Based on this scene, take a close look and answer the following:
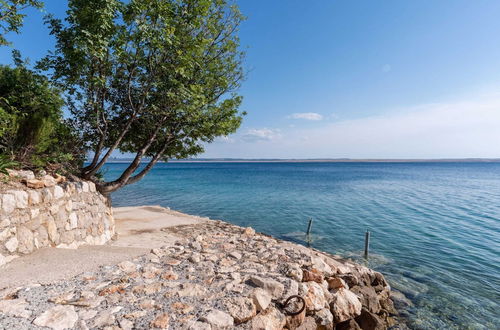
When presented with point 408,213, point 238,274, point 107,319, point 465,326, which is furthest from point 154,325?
point 408,213

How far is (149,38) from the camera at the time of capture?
818 cm

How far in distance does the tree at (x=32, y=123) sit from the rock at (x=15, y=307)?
4.83 metres

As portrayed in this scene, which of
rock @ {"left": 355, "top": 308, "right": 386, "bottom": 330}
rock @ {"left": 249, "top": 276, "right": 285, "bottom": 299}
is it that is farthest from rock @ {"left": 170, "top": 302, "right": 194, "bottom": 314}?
rock @ {"left": 355, "top": 308, "right": 386, "bottom": 330}

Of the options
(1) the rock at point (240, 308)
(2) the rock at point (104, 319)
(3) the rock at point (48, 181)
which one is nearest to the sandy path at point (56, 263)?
(3) the rock at point (48, 181)

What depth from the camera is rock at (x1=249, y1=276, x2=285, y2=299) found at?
5.60 m

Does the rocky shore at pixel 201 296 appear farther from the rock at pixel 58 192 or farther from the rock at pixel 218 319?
the rock at pixel 58 192

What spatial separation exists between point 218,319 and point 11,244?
557 cm

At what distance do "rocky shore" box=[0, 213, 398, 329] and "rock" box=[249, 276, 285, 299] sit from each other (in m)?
0.02

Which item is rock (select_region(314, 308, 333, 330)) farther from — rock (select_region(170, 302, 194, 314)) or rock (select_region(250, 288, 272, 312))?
rock (select_region(170, 302, 194, 314))

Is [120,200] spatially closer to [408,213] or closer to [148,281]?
[148,281]

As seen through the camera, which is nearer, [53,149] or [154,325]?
[154,325]

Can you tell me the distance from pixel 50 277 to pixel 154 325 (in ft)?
10.1

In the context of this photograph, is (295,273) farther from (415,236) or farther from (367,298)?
(415,236)

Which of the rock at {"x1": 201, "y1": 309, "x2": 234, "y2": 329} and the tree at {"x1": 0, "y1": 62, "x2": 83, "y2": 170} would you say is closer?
the rock at {"x1": 201, "y1": 309, "x2": 234, "y2": 329}
